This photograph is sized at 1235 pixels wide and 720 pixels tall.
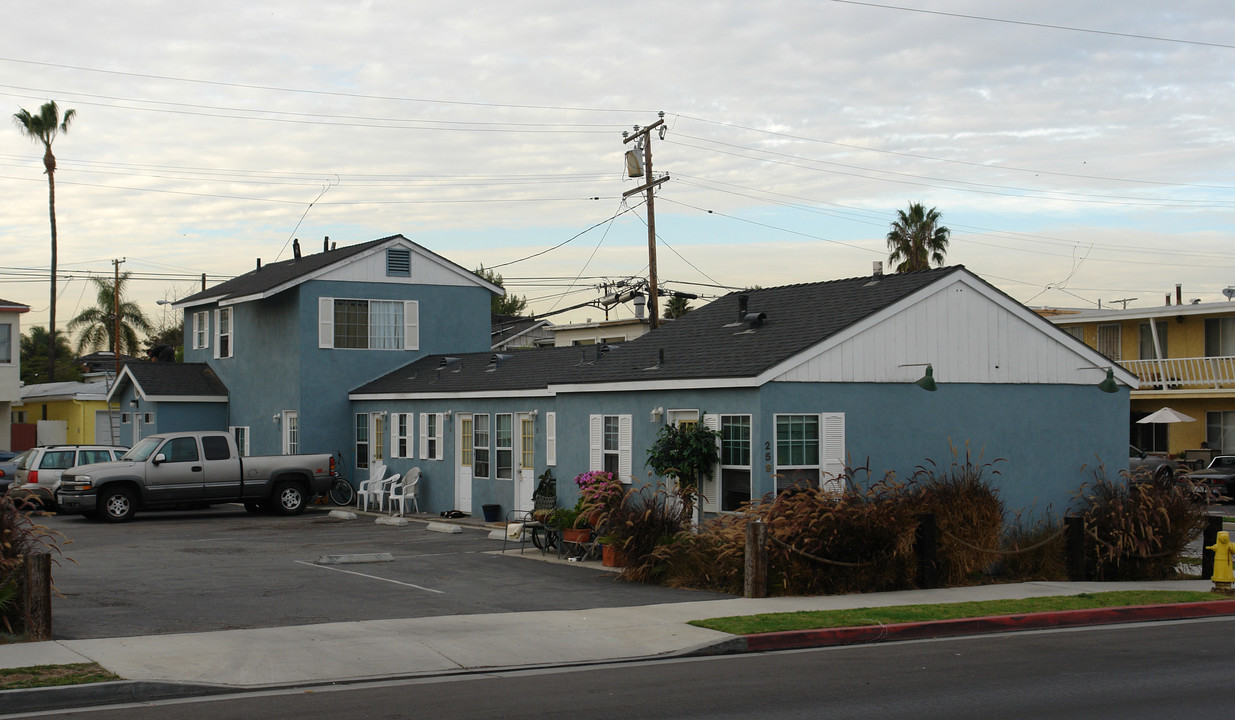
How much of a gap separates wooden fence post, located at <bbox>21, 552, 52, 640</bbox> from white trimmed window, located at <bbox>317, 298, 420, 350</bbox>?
21.6 m

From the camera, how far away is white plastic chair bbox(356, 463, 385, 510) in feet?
99.6

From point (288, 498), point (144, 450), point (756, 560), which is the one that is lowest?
point (288, 498)

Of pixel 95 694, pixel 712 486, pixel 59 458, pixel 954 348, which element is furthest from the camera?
pixel 59 458

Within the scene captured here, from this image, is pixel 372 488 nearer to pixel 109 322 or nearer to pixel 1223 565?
pixel 1223 565

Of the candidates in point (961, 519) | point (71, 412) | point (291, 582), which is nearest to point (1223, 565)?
point (961, 519)

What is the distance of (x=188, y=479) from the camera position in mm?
28297

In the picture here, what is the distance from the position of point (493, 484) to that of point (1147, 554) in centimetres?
1452

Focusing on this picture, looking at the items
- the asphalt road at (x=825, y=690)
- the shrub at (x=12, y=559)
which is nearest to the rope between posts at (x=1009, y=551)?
the asphalt road at (x=825, y=690)

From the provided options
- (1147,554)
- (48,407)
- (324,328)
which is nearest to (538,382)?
(324,328)

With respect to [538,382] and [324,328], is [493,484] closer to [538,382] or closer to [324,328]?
[538,382]

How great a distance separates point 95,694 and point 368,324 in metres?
24.8

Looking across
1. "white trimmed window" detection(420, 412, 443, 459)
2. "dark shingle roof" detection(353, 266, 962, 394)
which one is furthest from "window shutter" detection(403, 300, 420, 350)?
"dark shingle roof" detection(353, 266, 962, 394)

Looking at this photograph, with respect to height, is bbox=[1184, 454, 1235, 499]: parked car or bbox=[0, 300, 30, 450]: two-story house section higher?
bbox=[0, 300, 30, 450]: two-story house section

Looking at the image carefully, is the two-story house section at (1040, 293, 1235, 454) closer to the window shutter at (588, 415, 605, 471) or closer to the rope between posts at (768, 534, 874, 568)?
the window shutter at (588, 415, 605, 471)
